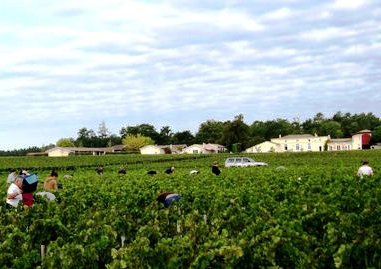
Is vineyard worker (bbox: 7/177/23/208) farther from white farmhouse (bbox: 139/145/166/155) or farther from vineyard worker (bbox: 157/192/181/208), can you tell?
white farmhouse (bbox: 139/145/166/155)

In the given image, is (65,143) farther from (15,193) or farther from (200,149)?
(15,193)

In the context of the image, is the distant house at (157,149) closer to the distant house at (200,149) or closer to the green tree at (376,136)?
the distant house at (200,149)

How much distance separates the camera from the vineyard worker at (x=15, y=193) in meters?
15.1

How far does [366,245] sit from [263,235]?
1.56m

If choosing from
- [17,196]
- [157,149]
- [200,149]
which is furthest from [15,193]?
[157,149]

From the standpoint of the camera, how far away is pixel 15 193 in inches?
600

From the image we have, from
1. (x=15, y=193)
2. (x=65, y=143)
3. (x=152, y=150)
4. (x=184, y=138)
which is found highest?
(x=65, y=143)

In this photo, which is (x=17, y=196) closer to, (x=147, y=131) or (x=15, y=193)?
(x=15, y=193)

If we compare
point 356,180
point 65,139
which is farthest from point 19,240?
point 65,139

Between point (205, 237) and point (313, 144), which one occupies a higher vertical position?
point (313, 144)

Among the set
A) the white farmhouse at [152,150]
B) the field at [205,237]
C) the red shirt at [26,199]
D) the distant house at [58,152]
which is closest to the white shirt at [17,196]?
the red shirt at [26,199]

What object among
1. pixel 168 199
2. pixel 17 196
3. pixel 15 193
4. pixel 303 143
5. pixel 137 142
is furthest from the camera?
pixel 137 142

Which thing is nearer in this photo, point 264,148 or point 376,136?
point 264,148

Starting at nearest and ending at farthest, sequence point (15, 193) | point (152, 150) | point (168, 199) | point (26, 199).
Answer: point (168, 199), point (26, 199), point (15, 193), point (152, 150)
